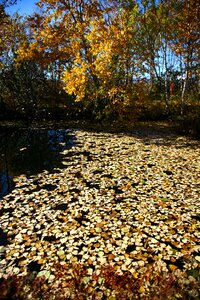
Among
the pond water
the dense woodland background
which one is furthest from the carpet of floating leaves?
the dense woodland background

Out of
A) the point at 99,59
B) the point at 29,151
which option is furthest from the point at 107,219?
the point at 99,59

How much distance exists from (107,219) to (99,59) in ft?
40.0

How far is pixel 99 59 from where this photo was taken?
16938 mm

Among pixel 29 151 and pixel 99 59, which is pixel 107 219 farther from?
pixel 99 59

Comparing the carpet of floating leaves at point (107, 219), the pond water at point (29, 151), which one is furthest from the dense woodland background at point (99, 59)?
the carpet of floating leaves at point (107, 219)

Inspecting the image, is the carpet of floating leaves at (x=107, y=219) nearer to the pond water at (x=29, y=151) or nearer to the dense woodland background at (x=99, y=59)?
the pond water at (x=29, y=151)

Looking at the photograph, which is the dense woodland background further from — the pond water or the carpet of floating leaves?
the carpet of floating leaves

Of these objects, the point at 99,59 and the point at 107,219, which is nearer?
the point at 107,219

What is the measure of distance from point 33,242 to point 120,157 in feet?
23.8

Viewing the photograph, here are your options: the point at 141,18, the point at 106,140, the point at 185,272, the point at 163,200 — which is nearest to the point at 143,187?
the point at 163,200

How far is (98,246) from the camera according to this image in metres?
6.25

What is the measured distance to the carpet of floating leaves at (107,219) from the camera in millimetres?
5734

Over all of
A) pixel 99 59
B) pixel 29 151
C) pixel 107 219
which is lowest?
pixel 107 219

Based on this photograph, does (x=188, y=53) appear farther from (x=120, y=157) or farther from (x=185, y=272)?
(x=185, y=272)
